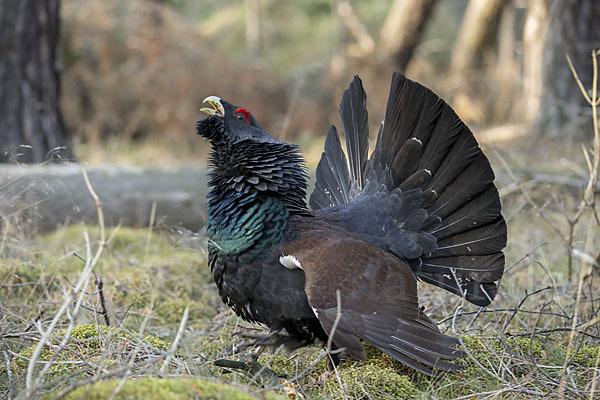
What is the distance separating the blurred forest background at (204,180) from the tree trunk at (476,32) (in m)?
0.04

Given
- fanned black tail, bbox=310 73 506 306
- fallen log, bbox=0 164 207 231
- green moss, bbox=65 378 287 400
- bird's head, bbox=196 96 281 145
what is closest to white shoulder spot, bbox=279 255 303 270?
fanned black tail, bbox=310 73 506 306

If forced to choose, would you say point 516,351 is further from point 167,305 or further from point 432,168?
point 167,305

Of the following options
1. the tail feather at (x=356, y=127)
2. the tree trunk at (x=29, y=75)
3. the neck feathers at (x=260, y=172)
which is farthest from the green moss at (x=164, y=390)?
the tree trunk at (x=29, y=75)

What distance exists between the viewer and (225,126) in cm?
369

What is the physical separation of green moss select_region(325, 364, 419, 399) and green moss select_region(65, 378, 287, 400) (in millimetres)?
778

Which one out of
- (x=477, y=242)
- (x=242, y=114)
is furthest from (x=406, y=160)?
(x=242, y=114)

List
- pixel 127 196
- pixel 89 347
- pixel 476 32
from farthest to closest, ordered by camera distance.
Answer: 1. pixel 476 32
2. pixel 127 196
3. pixel 89 347

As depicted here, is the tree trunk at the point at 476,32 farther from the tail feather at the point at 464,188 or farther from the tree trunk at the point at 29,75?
the tail feather at the point at 464,188

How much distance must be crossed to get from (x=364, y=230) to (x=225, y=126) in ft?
3.56

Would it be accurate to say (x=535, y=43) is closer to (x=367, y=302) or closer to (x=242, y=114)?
(x=242, y=114)

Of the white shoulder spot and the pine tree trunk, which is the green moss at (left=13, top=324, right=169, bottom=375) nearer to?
the white shoulder spot

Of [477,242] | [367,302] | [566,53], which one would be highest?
[566,53]

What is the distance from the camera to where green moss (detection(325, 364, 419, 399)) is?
2.95 meters

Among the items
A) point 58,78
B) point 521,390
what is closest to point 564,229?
point 521,390
